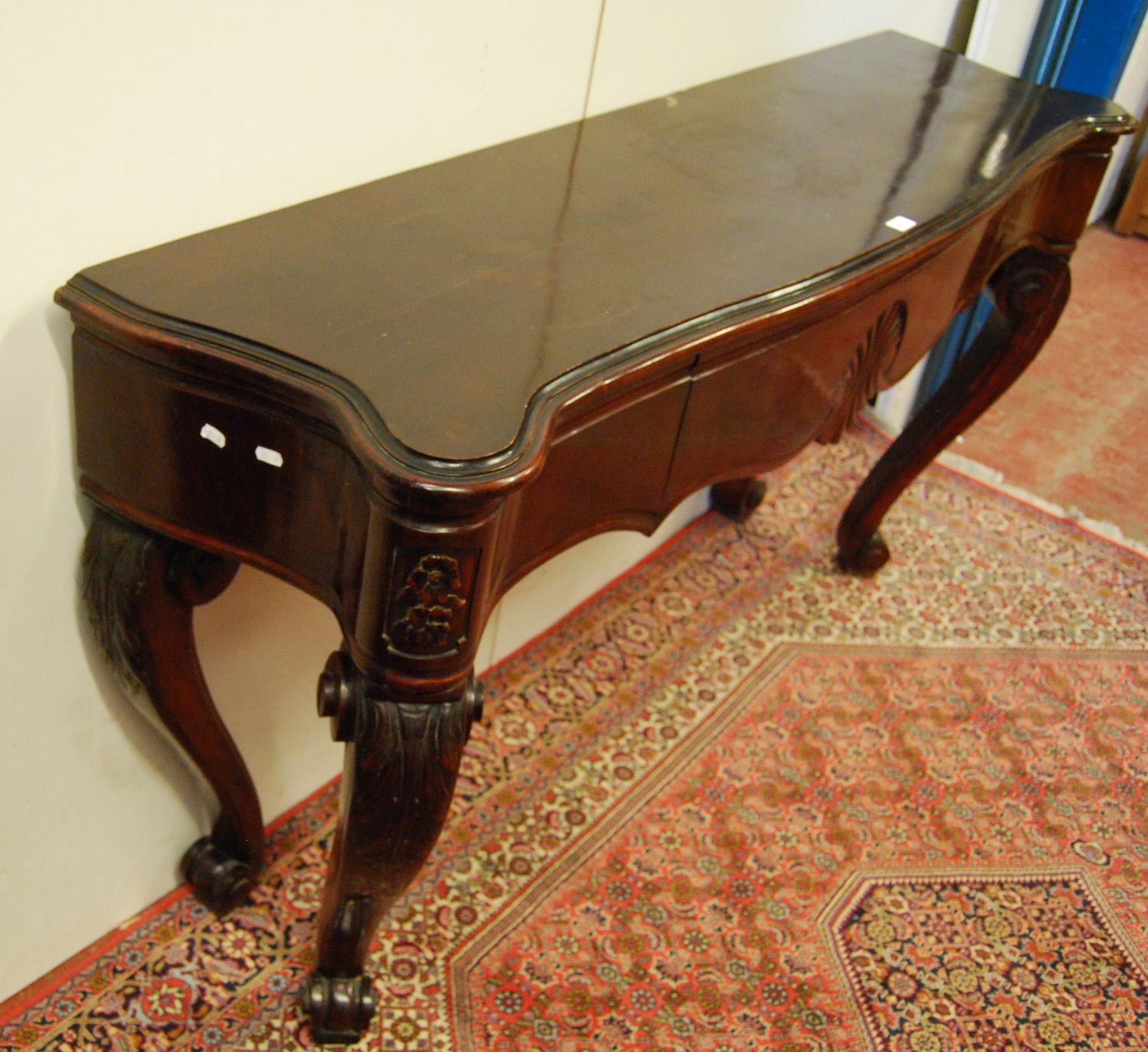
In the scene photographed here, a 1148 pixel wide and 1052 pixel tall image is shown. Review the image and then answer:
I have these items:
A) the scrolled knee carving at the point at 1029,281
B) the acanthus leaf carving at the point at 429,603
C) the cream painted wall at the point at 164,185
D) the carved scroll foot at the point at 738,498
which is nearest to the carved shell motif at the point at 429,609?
the acanthus leaf carving at the point at 429,603

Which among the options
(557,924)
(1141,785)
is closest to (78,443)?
(557,924)

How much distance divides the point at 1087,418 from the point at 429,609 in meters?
2.50

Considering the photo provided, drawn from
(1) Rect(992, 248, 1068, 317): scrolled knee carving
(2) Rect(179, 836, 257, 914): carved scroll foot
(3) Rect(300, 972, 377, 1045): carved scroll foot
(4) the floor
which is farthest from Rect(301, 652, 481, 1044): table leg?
(4) the floor

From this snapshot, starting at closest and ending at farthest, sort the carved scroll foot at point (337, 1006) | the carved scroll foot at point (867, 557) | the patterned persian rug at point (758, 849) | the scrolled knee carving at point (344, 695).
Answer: the scrolled knee carving at point (344, 695)
the carved scroll foot at point (337, 1006)
the patterned persian rug at point (758, 849)
the carved scroll foot at point (867, 557)

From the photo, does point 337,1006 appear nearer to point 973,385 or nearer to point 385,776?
point 385,776

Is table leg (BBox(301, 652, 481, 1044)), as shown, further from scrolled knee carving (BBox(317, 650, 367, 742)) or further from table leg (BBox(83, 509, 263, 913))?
table leg (BBox(83, 509, 263, 913))

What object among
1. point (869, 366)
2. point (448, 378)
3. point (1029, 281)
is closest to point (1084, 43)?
point (1029, 281)

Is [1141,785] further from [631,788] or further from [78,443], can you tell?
[78,443]

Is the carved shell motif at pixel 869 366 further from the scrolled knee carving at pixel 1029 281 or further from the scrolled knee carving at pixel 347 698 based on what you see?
the scrolled knee carving at pixel 347 698

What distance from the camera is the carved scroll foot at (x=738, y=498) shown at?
2289 mm

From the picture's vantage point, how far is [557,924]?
60.3 inches

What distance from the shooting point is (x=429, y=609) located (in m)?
0.92

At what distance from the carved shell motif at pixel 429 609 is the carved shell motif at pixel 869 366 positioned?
2.08ft

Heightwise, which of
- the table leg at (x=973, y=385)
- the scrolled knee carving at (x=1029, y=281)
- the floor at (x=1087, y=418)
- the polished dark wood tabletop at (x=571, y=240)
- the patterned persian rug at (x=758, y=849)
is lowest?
the patterned persian rug at (x=758, y=849)
